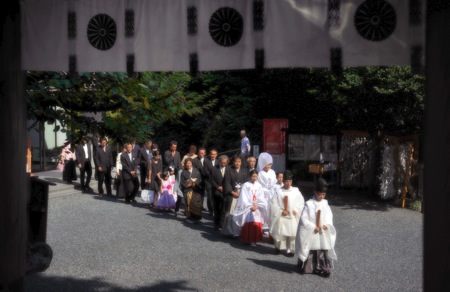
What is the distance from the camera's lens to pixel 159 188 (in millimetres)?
16750

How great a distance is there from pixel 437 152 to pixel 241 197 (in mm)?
9603

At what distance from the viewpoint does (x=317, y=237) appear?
976cm

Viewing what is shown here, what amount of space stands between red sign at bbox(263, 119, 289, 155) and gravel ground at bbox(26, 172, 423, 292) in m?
5.95

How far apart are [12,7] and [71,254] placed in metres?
8.25

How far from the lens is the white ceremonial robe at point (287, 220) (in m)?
11.2

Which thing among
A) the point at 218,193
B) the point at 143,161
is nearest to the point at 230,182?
the point at 218,193

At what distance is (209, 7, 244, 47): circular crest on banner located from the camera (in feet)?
12.7

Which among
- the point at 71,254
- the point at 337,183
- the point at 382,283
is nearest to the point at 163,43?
the point at 382,283

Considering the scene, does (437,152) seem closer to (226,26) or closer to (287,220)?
(226,26)

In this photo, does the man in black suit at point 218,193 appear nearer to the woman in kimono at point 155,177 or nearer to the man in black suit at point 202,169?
the man in black suit at point 202,169

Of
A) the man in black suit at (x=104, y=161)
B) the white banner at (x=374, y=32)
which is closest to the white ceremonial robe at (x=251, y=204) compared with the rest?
the man in black suit at (x=104, y=161)

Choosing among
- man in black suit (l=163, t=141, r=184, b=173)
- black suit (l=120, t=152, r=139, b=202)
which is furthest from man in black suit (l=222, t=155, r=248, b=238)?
black suit (l=120, t=152, r=139, b=202)

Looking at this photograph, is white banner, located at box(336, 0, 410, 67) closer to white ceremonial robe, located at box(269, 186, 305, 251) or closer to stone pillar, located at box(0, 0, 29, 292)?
stone pillar, located at box(0, 0, 29, 292)

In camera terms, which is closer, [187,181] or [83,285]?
[83,285]
